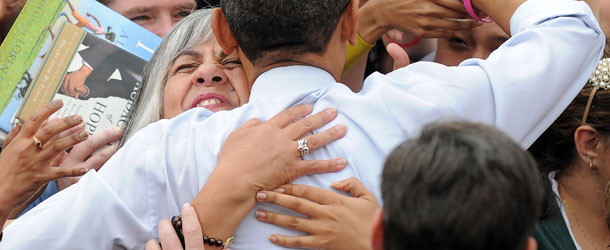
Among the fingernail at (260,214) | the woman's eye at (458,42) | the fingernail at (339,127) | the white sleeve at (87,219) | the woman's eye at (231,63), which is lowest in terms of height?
the woman's eye at (458,42)

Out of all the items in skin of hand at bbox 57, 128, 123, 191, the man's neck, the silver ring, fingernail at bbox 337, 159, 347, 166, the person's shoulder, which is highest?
the man's neck

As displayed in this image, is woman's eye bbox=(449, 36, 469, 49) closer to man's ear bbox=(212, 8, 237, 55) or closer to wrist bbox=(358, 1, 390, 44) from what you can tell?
wrist bbox=(358, 1, 390, 44)

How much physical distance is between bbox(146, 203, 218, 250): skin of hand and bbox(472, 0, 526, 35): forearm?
41.5 inches

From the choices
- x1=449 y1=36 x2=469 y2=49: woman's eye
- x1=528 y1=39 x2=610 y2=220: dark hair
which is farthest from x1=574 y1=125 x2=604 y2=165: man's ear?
x1=449 y1=36 x2=469 y2=49: woman's eye

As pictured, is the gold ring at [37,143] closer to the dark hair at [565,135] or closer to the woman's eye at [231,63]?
the woman's eye at [231,63]

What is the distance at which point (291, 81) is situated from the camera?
6.15ft

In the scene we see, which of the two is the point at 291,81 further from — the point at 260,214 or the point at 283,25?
the point at 260,214

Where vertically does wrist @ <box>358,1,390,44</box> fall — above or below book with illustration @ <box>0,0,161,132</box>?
below

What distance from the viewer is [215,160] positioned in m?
1.84

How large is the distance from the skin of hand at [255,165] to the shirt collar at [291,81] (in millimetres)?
57

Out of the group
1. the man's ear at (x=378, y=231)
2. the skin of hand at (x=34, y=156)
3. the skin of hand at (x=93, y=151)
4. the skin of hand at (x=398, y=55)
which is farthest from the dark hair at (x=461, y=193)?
the skin of hand at (x=93, y=151)

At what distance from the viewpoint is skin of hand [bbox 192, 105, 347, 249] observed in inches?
68.5

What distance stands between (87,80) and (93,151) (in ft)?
0.97

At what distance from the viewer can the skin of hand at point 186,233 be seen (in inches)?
67.1
